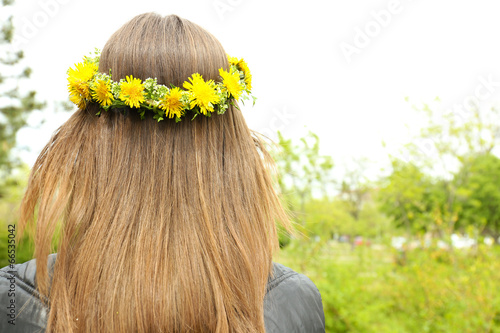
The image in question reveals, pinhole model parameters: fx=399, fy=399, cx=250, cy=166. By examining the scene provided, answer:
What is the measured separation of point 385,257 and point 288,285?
15.6 feet

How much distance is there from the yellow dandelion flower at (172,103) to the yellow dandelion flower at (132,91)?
6cm

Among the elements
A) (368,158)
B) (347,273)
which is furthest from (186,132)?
(368,158)

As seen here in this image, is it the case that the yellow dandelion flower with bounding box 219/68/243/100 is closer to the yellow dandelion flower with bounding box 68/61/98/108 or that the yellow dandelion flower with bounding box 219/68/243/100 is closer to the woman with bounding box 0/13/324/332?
the woman with bounding box 0/13/324/332

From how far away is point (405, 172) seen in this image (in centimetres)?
669

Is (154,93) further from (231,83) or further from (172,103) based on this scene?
(231,83)

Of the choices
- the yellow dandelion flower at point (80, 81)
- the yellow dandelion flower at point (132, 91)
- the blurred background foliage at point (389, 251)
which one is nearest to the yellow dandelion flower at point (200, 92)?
the yellow dandelion flower at point (132, 91)

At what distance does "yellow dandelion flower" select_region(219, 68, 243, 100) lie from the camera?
105cm

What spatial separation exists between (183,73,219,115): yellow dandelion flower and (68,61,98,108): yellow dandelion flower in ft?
0.92

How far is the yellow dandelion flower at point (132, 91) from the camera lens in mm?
952

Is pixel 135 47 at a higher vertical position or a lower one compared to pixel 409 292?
higher

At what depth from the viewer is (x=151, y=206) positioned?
0.97m

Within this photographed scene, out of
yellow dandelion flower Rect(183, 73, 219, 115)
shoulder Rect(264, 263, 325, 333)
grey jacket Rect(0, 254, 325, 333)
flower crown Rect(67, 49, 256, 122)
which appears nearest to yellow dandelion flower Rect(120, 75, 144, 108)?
flower crown Rect(67, 49, 256, 122)

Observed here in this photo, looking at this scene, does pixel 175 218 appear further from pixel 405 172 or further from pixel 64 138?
pixel 405 172

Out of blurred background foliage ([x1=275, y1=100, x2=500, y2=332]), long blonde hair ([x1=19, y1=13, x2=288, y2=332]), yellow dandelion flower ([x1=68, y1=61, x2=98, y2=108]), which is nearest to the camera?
long blonde hair ([x1=19, y1=13, x2=288, y2=332])
